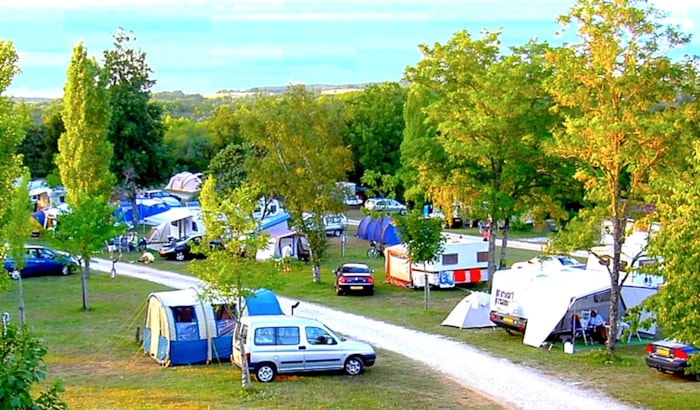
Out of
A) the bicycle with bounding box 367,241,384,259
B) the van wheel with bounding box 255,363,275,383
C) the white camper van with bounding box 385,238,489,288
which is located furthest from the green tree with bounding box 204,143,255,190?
the van wheel with bounding box 255,363,275,383

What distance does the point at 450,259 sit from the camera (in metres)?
30.2

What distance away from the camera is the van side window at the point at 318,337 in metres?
17.3

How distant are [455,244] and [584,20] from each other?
42.5ft

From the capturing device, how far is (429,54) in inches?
1126

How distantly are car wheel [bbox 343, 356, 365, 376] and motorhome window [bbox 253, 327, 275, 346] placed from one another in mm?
1641

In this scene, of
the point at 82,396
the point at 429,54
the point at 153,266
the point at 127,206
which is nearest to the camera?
the point at 82,396

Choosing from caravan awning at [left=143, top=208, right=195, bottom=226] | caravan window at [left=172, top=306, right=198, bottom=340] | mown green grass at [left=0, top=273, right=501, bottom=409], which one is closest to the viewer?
mown green grass at [left=0, top=273, right=501, bottom=409]

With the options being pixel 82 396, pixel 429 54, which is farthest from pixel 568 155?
pixel 82 396

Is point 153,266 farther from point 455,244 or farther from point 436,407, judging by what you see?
point 436,407

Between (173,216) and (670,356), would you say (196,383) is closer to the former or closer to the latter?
(670,356)

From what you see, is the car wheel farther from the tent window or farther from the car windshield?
the car windshield

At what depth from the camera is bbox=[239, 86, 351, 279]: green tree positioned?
3216cm

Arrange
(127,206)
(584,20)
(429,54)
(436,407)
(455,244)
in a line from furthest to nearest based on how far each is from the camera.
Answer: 1. (127,206)
2. (455,244)
3. (429,54)
4. (584,20)
5. (436,407)

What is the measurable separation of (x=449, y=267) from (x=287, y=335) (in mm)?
13927
